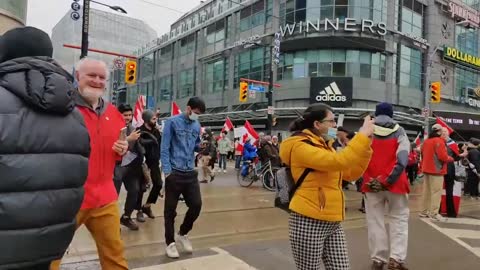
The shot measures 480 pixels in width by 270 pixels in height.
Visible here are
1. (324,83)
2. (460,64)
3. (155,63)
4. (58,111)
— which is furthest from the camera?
(155,63)

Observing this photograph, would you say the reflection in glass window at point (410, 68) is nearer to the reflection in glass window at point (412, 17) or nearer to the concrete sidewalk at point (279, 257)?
the reflection in glass window at point (412, 17)

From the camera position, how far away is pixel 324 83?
35.3 meters

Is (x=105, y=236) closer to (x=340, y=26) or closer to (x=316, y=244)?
(x=316, y=244)

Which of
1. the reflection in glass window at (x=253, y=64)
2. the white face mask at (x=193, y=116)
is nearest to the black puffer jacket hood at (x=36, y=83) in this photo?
the white face mask at (x=193, y=116)

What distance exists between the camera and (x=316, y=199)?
3.33 m

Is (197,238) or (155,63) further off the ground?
(155,63)

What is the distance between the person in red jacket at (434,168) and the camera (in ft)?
26.8

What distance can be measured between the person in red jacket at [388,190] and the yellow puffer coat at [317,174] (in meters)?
1.76

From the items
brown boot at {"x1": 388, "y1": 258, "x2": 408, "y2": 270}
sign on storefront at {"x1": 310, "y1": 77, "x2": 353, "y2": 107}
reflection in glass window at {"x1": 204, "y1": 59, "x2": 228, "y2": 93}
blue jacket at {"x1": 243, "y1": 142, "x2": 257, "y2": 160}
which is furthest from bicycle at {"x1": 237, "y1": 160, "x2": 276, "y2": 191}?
reflection in glass window at {"x1": 204, "y1": 59, "x2": 228, "y2": 93}

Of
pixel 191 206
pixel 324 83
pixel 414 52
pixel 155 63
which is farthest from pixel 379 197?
pixel 155 63

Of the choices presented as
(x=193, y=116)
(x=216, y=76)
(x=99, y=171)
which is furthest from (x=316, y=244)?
(x=216, y=76)

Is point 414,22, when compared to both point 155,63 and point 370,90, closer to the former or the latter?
point 370,90

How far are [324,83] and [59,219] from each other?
34222mm

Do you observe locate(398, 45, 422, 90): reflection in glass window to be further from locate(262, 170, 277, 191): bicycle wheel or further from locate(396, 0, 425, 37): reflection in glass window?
locate(262, 170, 277, 191): bicycle wheel
